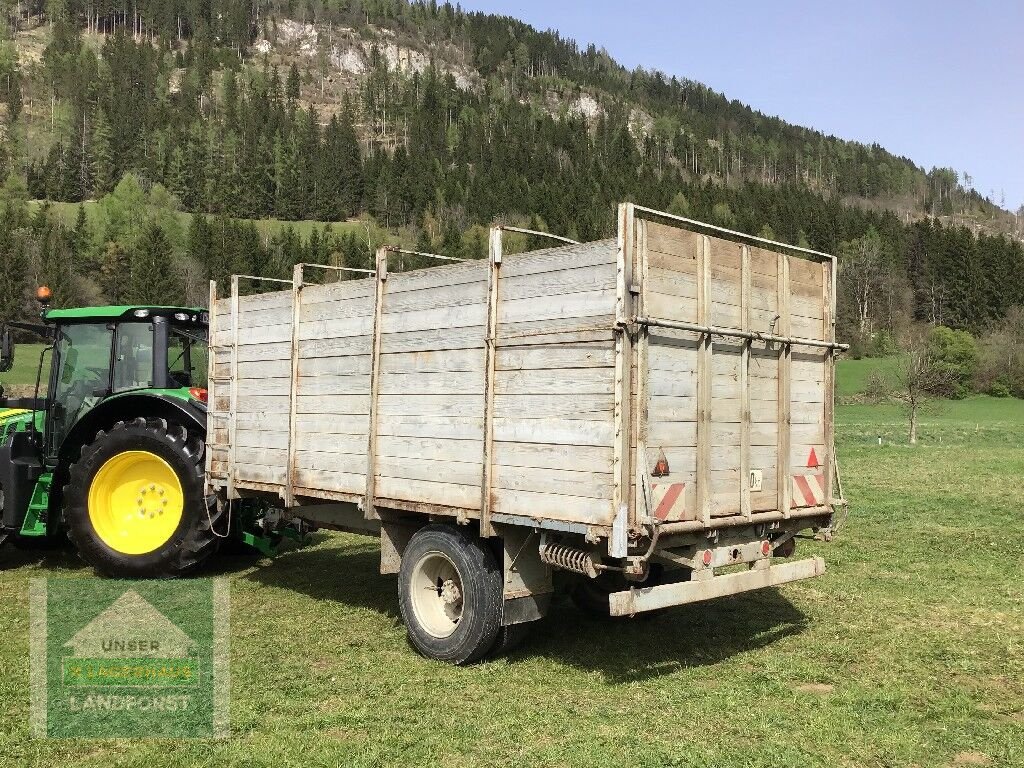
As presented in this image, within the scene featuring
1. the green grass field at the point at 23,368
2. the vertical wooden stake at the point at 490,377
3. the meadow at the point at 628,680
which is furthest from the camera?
the green grass field at the point at 23,368

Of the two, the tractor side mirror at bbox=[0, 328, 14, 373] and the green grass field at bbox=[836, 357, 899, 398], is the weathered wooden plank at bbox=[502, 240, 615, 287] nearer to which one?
the tractor side mirror at bbox=[0, 328, 14, 373]

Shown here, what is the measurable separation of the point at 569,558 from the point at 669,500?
782mm

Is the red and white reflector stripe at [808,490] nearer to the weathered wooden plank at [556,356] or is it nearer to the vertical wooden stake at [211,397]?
the weathered wooden plank at [556,356]

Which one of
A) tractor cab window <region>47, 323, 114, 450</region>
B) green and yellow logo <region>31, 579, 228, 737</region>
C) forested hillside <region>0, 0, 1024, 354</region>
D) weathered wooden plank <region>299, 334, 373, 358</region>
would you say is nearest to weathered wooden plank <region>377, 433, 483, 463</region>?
weathered wooden plank <region>299, 334, 373, 358</region>

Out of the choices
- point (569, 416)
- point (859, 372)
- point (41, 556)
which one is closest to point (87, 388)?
point (41, 556)

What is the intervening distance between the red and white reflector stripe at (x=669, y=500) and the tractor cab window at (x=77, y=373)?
6.91 meters

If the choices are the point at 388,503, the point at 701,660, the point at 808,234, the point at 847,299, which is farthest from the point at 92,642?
the point at 808,234

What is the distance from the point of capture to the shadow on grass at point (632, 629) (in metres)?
6.41

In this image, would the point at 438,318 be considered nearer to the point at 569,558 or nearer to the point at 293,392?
the point at 293,392

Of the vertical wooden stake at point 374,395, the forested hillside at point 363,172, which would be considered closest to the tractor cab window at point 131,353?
the vertical wooden stake at point 374,395

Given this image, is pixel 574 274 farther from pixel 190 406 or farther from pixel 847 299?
pixel 847 299

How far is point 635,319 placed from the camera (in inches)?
203

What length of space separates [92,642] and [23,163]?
131m

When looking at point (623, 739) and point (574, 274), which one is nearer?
point (623, 739)
